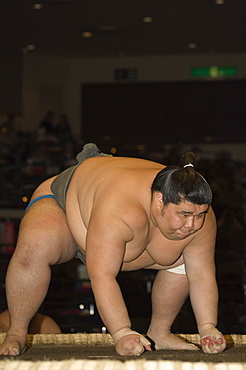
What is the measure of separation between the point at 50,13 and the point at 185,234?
23.5 ft

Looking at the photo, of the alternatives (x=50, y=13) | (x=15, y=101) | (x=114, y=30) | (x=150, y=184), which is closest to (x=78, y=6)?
(x=50, y=13)

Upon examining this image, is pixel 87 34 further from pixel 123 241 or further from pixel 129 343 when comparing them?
pixel 129 343

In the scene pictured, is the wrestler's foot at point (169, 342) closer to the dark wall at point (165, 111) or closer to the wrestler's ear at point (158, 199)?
the wrestler's ear at point (158, 199)

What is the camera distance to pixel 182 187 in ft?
5.68

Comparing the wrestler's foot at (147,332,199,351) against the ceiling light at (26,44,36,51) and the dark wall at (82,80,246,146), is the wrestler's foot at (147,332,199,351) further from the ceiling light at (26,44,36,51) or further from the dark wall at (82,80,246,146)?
the dark wall at (82,80,246,146)

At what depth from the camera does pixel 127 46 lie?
35.4 ft

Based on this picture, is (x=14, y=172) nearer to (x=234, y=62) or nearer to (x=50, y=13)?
(x=50, y=13)

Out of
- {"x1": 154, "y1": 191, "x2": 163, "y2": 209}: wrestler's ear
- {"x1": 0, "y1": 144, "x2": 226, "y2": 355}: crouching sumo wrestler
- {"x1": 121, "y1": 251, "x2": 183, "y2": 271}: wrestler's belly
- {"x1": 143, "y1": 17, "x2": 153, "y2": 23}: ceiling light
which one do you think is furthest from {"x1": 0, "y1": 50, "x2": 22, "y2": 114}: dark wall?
{"x1": 154, "y1": 191, "x2": 163, "y2": 209}: wrestler's ear

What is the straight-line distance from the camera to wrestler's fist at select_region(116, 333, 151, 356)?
1.67 m

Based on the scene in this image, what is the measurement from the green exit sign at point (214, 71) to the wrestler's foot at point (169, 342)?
9.69 m

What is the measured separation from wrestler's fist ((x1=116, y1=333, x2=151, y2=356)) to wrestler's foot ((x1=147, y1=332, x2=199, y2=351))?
0.54 m

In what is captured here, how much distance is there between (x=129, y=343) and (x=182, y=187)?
0.41m

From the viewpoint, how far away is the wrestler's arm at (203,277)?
1922 millimetres

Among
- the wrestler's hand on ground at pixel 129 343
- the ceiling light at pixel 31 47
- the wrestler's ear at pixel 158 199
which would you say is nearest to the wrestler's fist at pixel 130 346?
the wrestler's hand on ground at pixel 129 343
